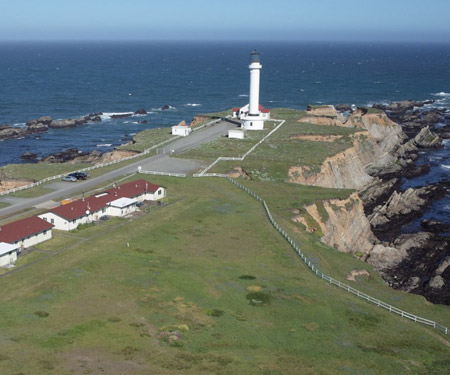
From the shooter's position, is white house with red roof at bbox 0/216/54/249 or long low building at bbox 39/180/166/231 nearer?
white house with red roof at bbox 0/216/54/249

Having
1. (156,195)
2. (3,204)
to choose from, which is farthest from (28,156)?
(156,195)

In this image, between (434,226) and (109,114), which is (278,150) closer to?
(434,226)

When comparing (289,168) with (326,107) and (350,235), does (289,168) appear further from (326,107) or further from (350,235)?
(326,107)

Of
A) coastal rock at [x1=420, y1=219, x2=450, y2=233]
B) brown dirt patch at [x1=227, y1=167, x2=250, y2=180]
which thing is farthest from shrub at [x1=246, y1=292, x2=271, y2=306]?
coastal rock at [x1=420, y1=219, x2=450, y2=233]

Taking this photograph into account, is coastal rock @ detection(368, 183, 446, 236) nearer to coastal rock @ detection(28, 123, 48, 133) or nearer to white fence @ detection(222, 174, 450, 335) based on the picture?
white fence @ detection(222, 174, 450, 335)

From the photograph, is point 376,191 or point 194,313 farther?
point 376,191

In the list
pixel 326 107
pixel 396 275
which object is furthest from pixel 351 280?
pixel 326 107

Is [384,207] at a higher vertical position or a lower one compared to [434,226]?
higher

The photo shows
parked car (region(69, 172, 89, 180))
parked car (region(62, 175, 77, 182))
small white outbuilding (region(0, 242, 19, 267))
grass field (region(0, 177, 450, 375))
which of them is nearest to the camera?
grass field (region(0, 177, 450, 375))
